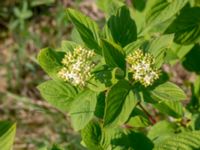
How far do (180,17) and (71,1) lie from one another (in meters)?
1.63

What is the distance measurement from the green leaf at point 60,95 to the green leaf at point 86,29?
0.19 metres

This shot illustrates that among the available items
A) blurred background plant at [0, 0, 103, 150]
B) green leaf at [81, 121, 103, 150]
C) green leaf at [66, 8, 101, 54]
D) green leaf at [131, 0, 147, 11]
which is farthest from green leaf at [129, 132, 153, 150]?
blurred background plant at [0, 0, 103, 150]

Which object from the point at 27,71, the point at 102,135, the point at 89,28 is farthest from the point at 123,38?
the point at 27,71

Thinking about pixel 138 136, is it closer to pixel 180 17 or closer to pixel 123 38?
pixel 123 38

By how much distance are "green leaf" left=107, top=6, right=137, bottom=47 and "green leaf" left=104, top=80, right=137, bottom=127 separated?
0.22 m

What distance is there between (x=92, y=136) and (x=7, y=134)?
30 cm

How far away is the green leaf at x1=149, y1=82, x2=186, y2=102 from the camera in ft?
5.28

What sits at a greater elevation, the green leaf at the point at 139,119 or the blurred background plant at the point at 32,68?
the blurred background plant at the point at 32,68

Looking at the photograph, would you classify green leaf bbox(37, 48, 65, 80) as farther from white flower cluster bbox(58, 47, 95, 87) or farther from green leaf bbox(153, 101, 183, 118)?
green leaf bbox(153, 101, 183, 118)

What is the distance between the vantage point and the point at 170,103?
2.01 metres

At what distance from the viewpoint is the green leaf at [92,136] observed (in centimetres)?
163

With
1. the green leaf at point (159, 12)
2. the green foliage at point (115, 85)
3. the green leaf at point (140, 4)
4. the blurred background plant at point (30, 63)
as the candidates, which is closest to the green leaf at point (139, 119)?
the green foliage at point (115, 85)

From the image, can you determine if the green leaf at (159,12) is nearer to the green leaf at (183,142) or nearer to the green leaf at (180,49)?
the green leaf at (180,49)

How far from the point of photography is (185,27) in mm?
1990
